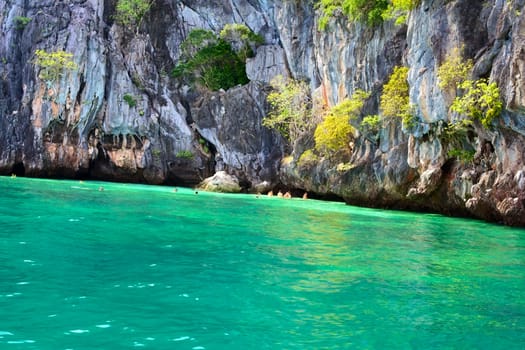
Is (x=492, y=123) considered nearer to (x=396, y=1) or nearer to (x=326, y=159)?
(x=396, y=1)

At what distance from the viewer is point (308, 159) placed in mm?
29484

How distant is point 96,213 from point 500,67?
42.4 ft

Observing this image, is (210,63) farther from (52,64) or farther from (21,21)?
(21,21)

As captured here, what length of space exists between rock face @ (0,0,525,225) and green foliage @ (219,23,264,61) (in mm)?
1095

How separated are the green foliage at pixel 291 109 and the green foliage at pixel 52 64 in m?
15.3

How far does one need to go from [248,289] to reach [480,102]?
12.8 meters

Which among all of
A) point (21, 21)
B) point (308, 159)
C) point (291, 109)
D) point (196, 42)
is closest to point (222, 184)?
point (308, 159)

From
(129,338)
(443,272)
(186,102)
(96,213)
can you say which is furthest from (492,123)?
(186,102)

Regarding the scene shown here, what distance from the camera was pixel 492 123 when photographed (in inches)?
645

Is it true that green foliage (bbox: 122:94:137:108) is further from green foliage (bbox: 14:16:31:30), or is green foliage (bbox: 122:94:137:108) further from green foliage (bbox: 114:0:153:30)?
green foliage (bbox: 14:16:31:30)

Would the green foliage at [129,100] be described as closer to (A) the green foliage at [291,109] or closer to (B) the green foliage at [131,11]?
(B) the green foliage at [131,11]

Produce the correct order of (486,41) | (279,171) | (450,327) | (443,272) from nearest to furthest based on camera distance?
(450,327)
(443,272)
(486,41)
(279,171)

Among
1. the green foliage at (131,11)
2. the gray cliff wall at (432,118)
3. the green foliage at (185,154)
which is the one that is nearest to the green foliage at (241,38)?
the green foliage at (131,11)

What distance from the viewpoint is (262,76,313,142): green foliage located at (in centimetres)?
3262
